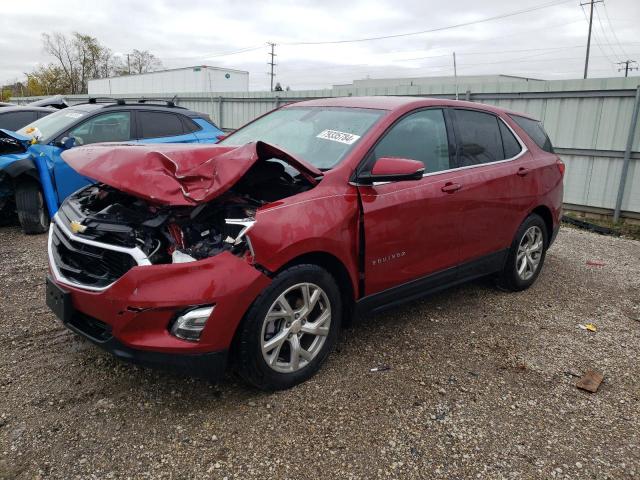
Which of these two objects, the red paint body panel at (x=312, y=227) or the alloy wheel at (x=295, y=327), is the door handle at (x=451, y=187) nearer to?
the red paint body panel at (x=312, y=227)

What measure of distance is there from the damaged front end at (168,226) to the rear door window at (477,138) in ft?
5.34

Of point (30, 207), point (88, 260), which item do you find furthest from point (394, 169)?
point (30, 207)

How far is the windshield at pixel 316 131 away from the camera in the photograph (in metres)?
3.29

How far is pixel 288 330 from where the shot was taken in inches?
111

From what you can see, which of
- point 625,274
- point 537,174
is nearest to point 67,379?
point 537,174

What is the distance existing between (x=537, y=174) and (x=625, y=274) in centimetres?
213

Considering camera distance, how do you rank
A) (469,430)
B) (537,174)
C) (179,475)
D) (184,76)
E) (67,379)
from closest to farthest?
1. (179,475)
2. (469,430)
3. (67,379)
4. (537,174)
5. (184,76)

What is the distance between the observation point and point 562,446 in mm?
2621

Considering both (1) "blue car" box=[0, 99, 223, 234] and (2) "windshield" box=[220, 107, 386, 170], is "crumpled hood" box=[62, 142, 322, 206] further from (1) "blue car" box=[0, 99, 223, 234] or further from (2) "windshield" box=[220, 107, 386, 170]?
(1) "blue car" box=[0, 99, 223, 234]

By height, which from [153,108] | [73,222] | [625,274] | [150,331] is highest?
[153,108]

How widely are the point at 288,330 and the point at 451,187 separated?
171 centimetres

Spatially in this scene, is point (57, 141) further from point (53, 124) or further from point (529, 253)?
point (529, 253)

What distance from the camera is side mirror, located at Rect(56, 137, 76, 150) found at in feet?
19.6

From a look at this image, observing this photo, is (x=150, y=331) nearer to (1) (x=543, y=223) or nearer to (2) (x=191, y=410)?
(2) (x=191, y=410)
